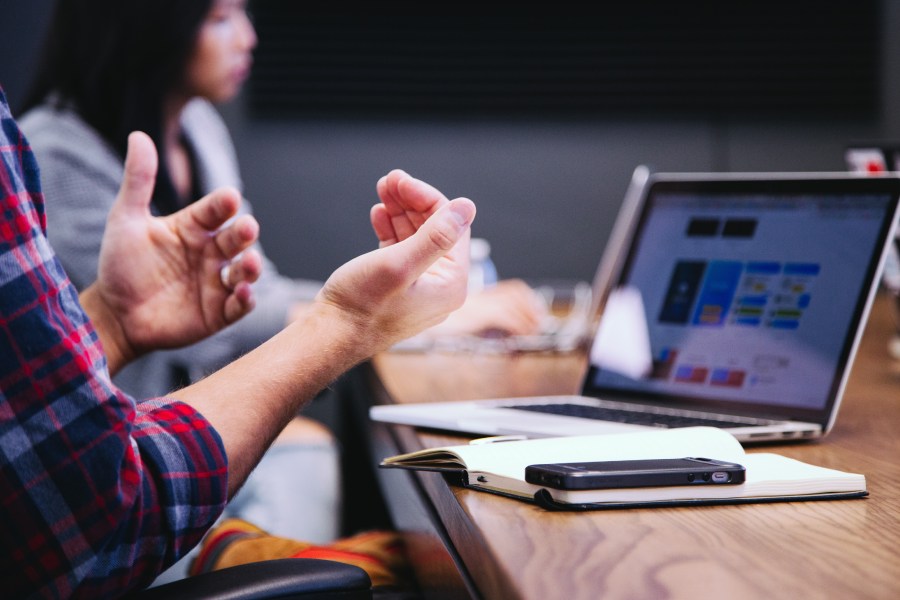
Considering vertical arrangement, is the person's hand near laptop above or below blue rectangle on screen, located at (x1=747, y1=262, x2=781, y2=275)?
below

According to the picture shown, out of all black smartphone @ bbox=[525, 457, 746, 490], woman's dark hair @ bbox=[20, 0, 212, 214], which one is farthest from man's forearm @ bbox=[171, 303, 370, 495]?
woman's dark hair @ bbox=[20, 0, 212, 214]

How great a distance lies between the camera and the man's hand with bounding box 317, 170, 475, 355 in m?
0.88

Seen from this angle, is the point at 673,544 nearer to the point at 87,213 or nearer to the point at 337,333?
the point at 337,333

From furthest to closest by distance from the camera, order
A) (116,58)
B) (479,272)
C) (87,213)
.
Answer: (479,272) → (116,58) → (87,213)

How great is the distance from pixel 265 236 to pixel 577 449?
9.19 feet

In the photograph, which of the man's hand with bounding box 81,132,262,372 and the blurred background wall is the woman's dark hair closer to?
the man's hand with bounding box 81,132,262,372

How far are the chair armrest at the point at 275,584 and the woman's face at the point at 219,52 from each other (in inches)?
64.4

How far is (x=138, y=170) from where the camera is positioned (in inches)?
51.7

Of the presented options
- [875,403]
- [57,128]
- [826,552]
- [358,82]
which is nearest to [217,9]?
[57,128]

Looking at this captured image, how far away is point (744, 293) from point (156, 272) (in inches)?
30.7

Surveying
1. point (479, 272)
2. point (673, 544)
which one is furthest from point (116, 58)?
point (673, 544)

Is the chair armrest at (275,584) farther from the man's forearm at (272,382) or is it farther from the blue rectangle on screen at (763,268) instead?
the blue rectangle on screen at (763,268)

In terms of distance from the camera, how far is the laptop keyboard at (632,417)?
3.53 feet

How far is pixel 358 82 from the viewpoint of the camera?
3447 millimetres
